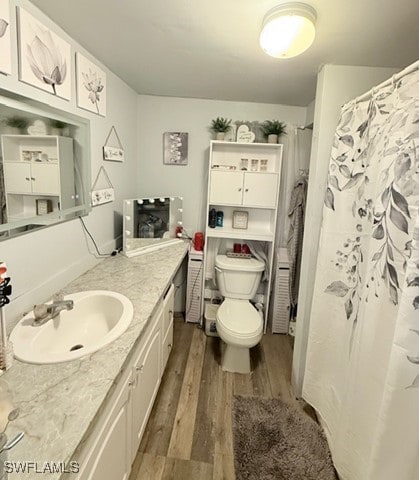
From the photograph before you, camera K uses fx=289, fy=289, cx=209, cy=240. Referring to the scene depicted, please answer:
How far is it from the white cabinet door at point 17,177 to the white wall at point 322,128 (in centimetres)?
158

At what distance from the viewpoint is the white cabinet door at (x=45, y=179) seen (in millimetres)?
1368

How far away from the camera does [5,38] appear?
3.64 ft

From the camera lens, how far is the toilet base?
226 cm

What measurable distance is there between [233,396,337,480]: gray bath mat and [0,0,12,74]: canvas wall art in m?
2.14

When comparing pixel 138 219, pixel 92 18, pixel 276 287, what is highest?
pixel 92 18

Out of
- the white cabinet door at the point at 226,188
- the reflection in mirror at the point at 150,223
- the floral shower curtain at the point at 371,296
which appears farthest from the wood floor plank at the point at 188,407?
the white cabinet door at the point at 226,188

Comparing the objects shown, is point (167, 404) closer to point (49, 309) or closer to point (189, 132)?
point (49, 309)

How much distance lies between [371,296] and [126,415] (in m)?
1.14

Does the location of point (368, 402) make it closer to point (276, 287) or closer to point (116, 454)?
point (116, 454)

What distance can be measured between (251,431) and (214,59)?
2251 millimetres

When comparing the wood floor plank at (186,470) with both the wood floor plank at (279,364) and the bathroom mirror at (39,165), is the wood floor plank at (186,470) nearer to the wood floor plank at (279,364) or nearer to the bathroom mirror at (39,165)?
the wood floor plank at (279,364)

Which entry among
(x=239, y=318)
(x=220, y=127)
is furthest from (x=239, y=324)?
(x=220, y=127)

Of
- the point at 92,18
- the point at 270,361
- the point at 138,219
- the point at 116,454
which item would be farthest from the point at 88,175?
the point at 270,361

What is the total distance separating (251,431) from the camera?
1.75 meters
